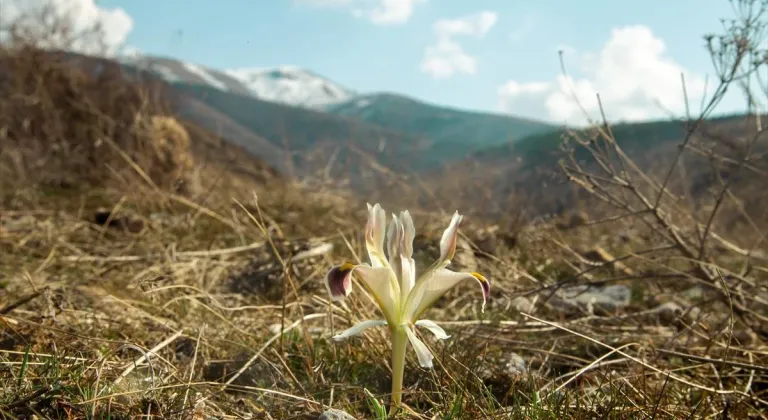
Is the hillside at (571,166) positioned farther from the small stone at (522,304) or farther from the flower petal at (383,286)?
the flower petal at (383,286)

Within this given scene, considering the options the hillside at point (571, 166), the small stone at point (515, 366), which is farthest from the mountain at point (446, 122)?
the small stone at point (515, 366)

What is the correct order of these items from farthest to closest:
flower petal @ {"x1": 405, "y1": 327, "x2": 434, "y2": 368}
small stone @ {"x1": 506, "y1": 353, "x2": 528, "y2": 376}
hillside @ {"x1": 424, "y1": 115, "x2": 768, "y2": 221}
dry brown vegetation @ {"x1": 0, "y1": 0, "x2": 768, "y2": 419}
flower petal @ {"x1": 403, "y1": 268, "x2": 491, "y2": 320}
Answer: hillside @ {"x1": 424, "y1": 115, "x2": 768, "y2": 221} → small stone @ {"x1": 506, "y1": 353, "x2": 528, "y2": 376} → dry brown vegetation @ {"x1": 0, "y1": 0, "x2": 768, "y2": 419} → flower petal @ {"x1": 403, "y1": 268, "x2": 491, "y2": 320} → flower petal @ {"x1": 405, "y1": 327, "x2": 434, "y2": 368}

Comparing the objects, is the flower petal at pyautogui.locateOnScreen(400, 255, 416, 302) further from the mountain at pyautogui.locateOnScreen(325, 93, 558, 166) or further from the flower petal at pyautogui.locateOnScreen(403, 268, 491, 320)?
the mountain at pyautogui.locateOnScreen(325, 93, 558, 166)

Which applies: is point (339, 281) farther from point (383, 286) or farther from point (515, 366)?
point (515, 366)

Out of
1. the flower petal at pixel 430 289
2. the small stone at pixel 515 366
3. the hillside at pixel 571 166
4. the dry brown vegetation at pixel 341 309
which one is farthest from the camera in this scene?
the hillside at pixel 571 166

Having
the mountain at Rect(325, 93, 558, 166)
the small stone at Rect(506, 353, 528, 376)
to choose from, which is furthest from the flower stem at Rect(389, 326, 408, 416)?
the mountain at Rect(325, 93, 558, 166)

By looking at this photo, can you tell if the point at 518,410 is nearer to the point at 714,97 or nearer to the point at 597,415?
the point at 597,415
